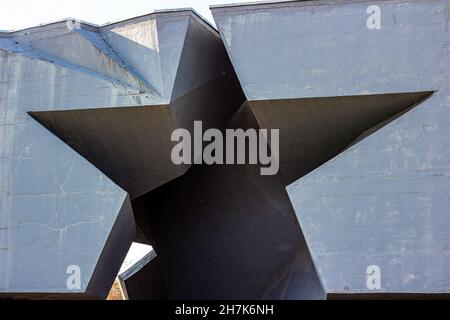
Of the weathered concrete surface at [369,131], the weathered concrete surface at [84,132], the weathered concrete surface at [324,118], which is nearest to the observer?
the weathered concrete surface at [369,131]

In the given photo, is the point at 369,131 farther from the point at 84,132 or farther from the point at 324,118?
the point at 84,132

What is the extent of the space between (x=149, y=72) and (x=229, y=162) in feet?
10.5

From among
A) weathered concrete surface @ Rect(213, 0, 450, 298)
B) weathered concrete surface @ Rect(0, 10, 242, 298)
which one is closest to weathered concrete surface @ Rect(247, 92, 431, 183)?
weathered concrete surface @ Rect(213, 0, 450, 298)

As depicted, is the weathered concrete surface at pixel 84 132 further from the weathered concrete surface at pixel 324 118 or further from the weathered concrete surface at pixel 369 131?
the weathered concrete surface at pixel 324 118

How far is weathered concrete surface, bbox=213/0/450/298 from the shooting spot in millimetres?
9391

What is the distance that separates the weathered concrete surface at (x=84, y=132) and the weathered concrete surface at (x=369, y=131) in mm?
1041

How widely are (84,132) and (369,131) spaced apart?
404 centimetres

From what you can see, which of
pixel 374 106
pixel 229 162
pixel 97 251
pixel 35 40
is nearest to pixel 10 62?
pixel 35 40

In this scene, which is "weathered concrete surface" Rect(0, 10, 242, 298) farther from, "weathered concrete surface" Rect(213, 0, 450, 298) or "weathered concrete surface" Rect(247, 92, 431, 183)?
"weathered concrete surface" Rect(247, 92, 431, 183)

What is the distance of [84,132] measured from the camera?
431 inches

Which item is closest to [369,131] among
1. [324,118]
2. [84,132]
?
[324,118]

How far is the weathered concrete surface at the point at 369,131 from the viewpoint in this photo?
370 inches

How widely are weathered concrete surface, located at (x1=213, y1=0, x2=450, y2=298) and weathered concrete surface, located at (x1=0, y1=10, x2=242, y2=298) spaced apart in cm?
104

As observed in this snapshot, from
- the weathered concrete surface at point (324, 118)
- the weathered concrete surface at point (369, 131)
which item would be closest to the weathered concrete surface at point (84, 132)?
the weathered concrete surface at point (369, 131)
